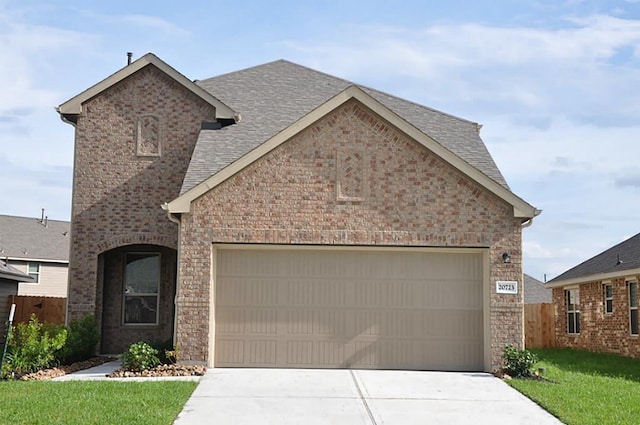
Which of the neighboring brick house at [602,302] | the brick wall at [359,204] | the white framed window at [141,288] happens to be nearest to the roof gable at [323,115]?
the brick wall at [359,204]

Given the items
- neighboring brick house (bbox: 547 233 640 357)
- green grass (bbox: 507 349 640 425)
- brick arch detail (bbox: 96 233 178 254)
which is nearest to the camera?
green grass (bbox: 507 349 640 425)

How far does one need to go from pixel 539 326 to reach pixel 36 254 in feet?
78.7

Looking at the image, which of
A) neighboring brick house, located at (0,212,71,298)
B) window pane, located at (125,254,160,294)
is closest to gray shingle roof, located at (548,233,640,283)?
window pane, located at (125,254,160,294)

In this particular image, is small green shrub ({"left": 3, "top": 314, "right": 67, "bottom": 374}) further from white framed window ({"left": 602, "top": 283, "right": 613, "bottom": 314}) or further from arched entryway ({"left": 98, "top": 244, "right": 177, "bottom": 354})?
white framed window ({"left": 602, "top": 283, "right": 613, "bottom": 314})

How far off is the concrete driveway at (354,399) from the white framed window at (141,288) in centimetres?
489

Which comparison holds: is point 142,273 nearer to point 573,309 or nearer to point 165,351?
point 165,351

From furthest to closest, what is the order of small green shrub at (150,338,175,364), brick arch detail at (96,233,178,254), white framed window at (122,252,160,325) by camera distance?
white framed window at (122,252,160,325) < brick arch detail at (96,233,178,254) < small green shrub at (150,338,175,364)

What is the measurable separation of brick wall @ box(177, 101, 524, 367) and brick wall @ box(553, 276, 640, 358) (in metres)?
7.31

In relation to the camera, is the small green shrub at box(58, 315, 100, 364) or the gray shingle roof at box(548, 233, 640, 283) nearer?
the small green shrub at box(58, 315, 100, 364)

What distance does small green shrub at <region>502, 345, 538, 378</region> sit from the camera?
1563 centimetres

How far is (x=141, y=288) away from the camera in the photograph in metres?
20.1

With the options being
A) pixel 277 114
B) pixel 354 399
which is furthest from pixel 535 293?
pixel 354 399

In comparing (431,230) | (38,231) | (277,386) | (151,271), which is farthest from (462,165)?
(38,231)

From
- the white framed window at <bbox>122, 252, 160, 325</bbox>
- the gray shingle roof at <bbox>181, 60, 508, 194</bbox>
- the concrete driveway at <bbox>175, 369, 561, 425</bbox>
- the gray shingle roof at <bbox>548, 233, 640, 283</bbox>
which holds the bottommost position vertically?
the concrete driveway at <bbox>175, 369, 561, 425</bbox>
